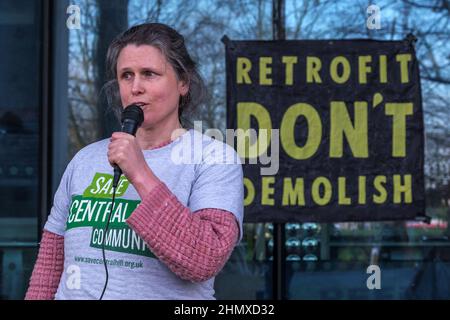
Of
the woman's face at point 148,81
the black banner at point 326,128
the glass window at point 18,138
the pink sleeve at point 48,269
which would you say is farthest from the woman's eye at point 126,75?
the glass window at point 18,138

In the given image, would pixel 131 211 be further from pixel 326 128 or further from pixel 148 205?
pixel 326 128

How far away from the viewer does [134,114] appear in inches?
69.4

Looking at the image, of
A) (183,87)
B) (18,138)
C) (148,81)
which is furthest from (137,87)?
(18,138)

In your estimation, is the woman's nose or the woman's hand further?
the woman's nose

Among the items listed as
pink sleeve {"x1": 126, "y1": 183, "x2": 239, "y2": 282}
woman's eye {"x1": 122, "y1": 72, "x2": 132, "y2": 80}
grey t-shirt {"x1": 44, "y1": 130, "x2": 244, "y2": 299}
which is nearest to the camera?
pink sleeve {"x1": 126, "y1": 183, "x2": 239, "y2": 282}

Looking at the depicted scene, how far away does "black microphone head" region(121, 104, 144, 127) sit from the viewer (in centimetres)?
175

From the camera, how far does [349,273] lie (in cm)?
459

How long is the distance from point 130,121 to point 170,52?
0.23 m

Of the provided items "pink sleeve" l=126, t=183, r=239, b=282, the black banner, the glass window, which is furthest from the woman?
the glass window

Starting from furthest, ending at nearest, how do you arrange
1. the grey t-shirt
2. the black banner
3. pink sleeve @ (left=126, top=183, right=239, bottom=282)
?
the black banner < the grey t-shirt < pink sleeve @ (left=126, top=183, right=239, bottom=282)

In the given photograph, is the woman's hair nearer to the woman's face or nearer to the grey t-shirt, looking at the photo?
the woman's face
